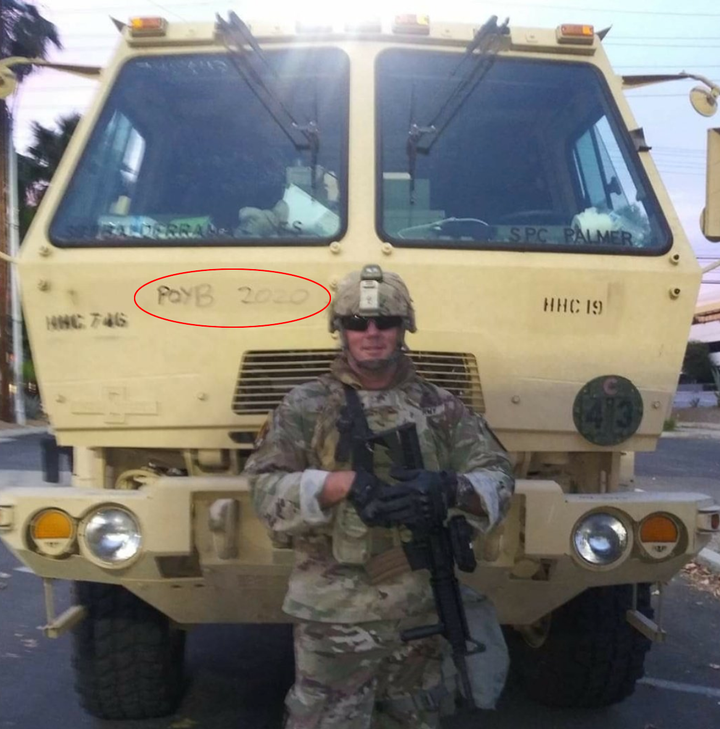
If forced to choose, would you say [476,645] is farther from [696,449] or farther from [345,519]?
[696,449]

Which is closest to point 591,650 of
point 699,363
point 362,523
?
point 362,523

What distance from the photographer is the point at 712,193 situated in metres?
3.69

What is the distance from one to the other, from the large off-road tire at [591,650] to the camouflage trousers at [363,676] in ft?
3.89

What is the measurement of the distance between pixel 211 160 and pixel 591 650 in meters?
2.37

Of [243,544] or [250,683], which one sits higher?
[243,544]

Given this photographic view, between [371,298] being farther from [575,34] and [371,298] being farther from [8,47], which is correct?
[8,47]

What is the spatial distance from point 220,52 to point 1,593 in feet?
13.0

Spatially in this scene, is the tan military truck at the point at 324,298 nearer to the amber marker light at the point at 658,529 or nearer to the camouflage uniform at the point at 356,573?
the amber marker light at the point at 658,529

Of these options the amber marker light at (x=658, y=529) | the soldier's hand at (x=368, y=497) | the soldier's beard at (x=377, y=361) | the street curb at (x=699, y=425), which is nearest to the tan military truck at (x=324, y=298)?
the amber marker light at (x=658, y=529)

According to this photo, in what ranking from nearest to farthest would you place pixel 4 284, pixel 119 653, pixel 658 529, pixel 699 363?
pixel 658 529, pixel 119 653, pixel 4 284, pixel 699 363

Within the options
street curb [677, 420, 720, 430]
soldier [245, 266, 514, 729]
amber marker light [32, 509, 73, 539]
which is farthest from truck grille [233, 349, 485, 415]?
street curb [677, 420, 720, 430]

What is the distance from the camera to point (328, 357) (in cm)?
344

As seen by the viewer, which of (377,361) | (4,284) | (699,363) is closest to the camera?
(377,361)

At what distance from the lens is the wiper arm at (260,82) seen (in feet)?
12.2
